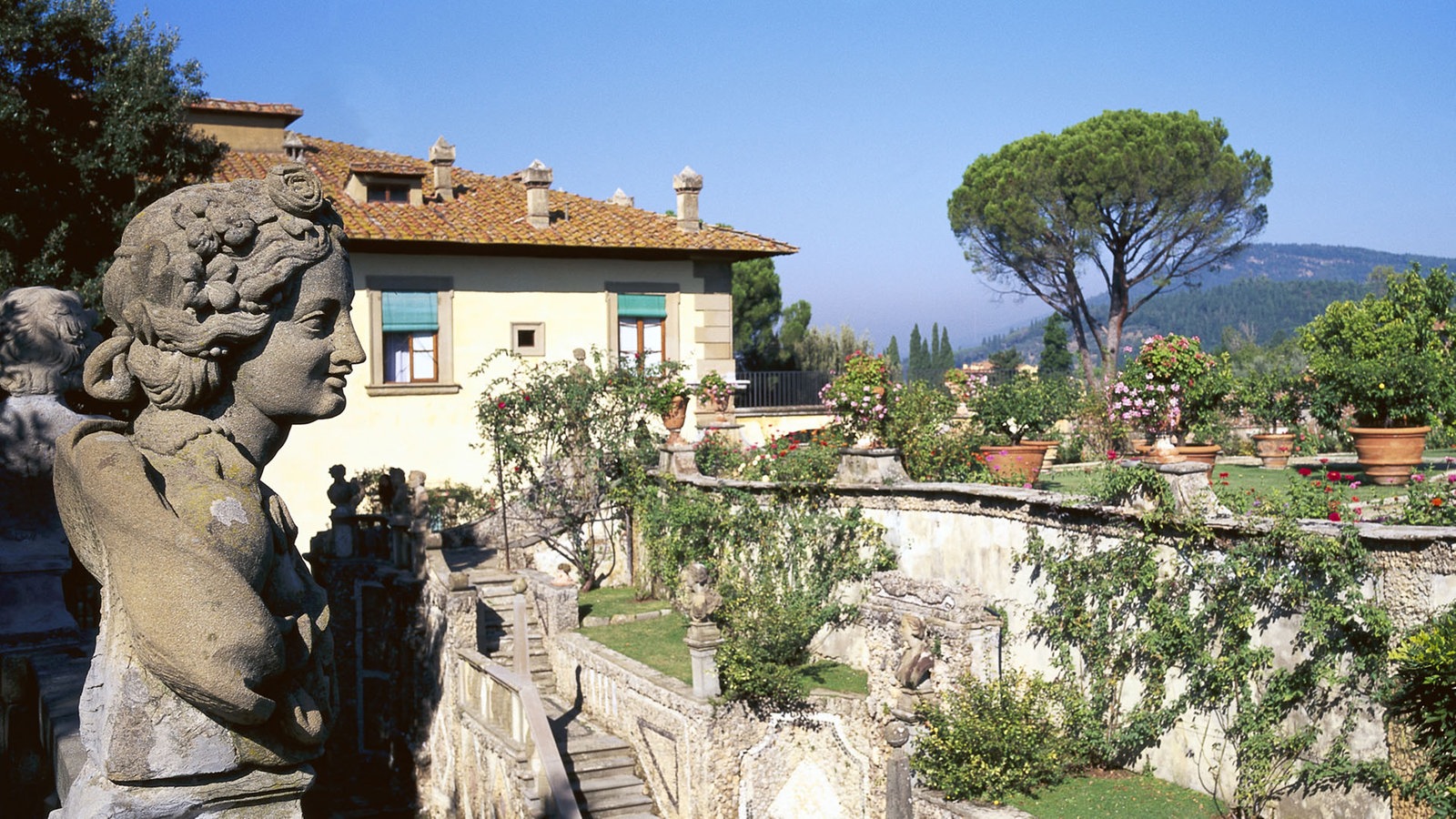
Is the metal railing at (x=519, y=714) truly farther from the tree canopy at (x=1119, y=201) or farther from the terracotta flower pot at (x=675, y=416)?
the tree canopy at (x=1119, y=201)

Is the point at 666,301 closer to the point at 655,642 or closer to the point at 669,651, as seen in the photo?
the point at 655,642

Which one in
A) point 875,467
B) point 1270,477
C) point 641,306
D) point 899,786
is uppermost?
point 641,306

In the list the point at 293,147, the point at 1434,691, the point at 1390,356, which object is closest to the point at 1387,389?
the point at 1390,356

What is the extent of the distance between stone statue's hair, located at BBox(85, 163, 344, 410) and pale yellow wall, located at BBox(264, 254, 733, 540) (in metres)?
16.7

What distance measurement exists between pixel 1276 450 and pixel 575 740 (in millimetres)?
10626

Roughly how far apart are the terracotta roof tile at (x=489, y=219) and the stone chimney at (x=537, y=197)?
187 millimetres

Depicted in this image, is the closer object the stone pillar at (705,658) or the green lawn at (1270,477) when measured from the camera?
the stone pillar at (705,658)

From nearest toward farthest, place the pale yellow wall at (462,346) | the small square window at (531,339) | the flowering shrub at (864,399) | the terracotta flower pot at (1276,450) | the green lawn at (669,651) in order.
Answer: the green lawn at (669,651) → the flowering shrub at (864,399) → the terracotta flower pot at (1276,450) → the pale yellow wall at (462,346) → the small square window at (531,339)

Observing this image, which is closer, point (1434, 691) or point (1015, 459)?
point (1434, 691)

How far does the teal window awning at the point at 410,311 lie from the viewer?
19.8 m

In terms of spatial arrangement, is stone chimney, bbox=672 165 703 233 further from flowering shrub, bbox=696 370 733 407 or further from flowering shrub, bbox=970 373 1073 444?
flowering shrub, bbox=970 373 1073 444

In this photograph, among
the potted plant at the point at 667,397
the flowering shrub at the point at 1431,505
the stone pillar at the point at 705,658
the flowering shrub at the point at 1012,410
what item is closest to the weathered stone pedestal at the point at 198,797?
the flowering shrub at the point at 1431,505

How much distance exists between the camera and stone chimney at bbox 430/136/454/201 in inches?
860

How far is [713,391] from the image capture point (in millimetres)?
18578
